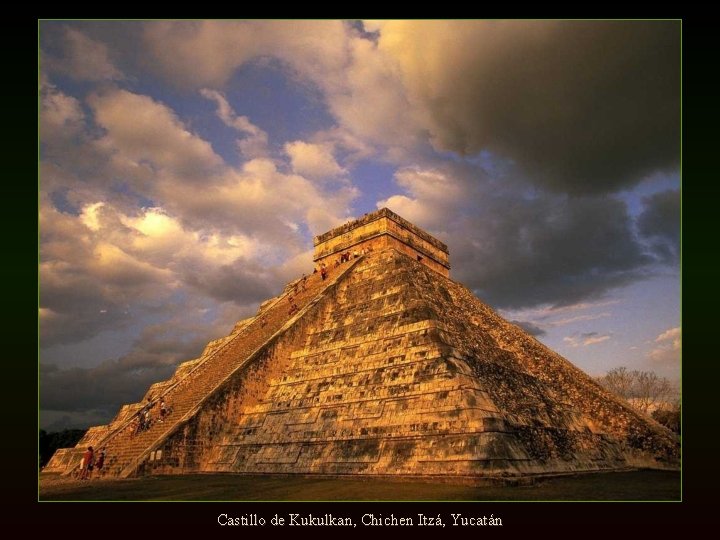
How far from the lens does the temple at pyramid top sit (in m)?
22.2

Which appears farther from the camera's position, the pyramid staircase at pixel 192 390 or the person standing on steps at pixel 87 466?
the pyramid staircase at pixel 192 390

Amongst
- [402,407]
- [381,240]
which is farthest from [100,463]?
[381,240]

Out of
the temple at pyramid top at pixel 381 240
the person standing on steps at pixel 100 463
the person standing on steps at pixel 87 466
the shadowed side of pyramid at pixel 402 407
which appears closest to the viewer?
the shadowed side of pyramid at pixel 402 407

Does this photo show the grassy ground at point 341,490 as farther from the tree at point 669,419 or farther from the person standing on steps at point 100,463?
the tree at point 669,419

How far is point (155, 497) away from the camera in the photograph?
9234 mm

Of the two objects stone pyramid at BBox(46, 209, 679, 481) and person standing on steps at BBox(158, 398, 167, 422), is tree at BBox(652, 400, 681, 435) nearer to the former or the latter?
stone pyramid at BBox(46, 209, 679, 481)

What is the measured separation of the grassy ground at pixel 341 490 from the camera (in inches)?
348

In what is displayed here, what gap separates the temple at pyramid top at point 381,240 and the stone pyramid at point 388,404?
109 inches

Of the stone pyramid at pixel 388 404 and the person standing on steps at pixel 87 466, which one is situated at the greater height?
the stone pyramid at pixel 388 404

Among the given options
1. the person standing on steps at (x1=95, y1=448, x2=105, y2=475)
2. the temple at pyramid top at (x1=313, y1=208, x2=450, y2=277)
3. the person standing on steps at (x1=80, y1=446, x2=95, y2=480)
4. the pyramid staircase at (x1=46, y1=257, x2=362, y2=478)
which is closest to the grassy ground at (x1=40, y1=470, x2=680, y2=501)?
the person standing on steps at (x1=80, y1=446, x2=95, y2=480)

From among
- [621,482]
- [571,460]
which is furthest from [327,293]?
[621,482]

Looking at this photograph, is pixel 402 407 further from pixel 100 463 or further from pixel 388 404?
pixel 100 463

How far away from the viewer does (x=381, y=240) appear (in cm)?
2202

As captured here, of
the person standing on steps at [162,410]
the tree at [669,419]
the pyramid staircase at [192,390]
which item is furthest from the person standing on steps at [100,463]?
the tree at [669,419]
